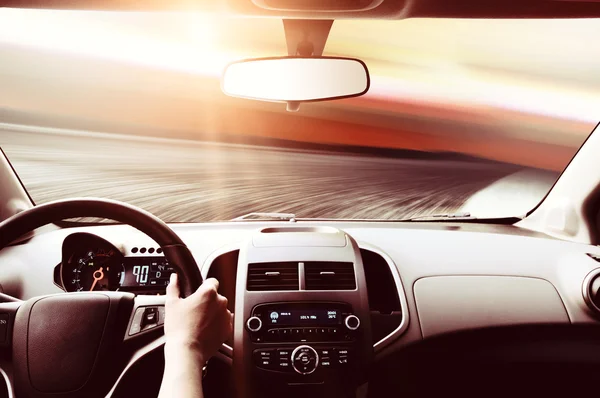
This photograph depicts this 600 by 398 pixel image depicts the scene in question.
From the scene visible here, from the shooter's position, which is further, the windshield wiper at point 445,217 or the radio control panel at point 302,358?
the windshield wiper at point 445,217

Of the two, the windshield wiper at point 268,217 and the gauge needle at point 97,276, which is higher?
the windshield wiper at point 268,217

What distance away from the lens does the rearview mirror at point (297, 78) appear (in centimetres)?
338

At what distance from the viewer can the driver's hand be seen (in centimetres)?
186

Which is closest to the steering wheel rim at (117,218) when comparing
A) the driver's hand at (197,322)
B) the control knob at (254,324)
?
the driver's hand at (197,322)

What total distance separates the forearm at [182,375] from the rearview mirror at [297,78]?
2028 millimetres

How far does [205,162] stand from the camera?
10680 millimetres

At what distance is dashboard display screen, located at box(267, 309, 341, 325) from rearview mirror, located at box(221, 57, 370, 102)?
137 cm

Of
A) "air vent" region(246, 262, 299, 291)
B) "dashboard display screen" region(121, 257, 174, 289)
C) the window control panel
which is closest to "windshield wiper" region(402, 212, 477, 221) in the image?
"air vent" region(246, 262, 299, 291)

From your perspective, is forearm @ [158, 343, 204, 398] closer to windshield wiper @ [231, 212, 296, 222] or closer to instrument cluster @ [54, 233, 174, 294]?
instrument cluster @ [54, 233, 174, 294]

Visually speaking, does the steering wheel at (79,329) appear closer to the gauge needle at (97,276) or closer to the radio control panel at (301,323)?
the radio control panel at (301,323)

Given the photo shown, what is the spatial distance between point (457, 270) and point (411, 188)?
7.03m

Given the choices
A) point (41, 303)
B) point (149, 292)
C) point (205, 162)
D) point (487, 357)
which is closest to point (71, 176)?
point (205, 162)

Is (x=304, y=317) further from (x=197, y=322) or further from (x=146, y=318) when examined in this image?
(x=197, y=322)

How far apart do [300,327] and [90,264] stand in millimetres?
1439
